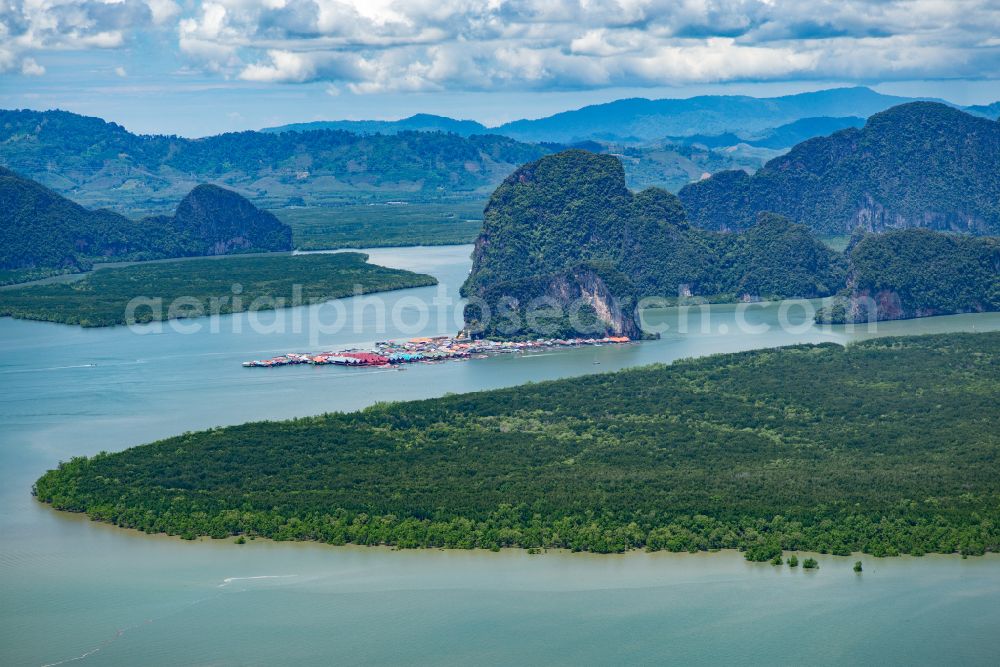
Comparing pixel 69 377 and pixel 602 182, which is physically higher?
pixel 602 182

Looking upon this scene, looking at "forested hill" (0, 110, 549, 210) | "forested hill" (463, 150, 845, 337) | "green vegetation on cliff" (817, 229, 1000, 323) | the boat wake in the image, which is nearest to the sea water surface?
the boat wake

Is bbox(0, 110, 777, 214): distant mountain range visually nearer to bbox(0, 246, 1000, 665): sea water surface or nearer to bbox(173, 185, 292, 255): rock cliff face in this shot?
bbox(173, 185, 292, 255): rock cliff face

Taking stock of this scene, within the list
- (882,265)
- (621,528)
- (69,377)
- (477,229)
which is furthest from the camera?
(477,229)

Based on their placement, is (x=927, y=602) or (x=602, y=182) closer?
(x=927, y=602)

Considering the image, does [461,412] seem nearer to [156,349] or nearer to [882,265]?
[156,349]

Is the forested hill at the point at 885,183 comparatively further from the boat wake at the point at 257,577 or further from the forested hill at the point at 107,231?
the boat wake at the point at 257,577

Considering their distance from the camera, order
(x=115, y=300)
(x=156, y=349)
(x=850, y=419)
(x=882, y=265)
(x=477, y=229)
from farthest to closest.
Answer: (x=477, y=229)
(x=115, y=300)
(x=882, y=265)
(x=156, y=349)
(x=850, y=419)

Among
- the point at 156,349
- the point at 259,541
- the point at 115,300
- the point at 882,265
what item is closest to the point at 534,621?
the point at 259,541

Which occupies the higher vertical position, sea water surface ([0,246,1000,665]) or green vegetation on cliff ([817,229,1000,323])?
green vegetation on cliff ([817,229,1000,323])
